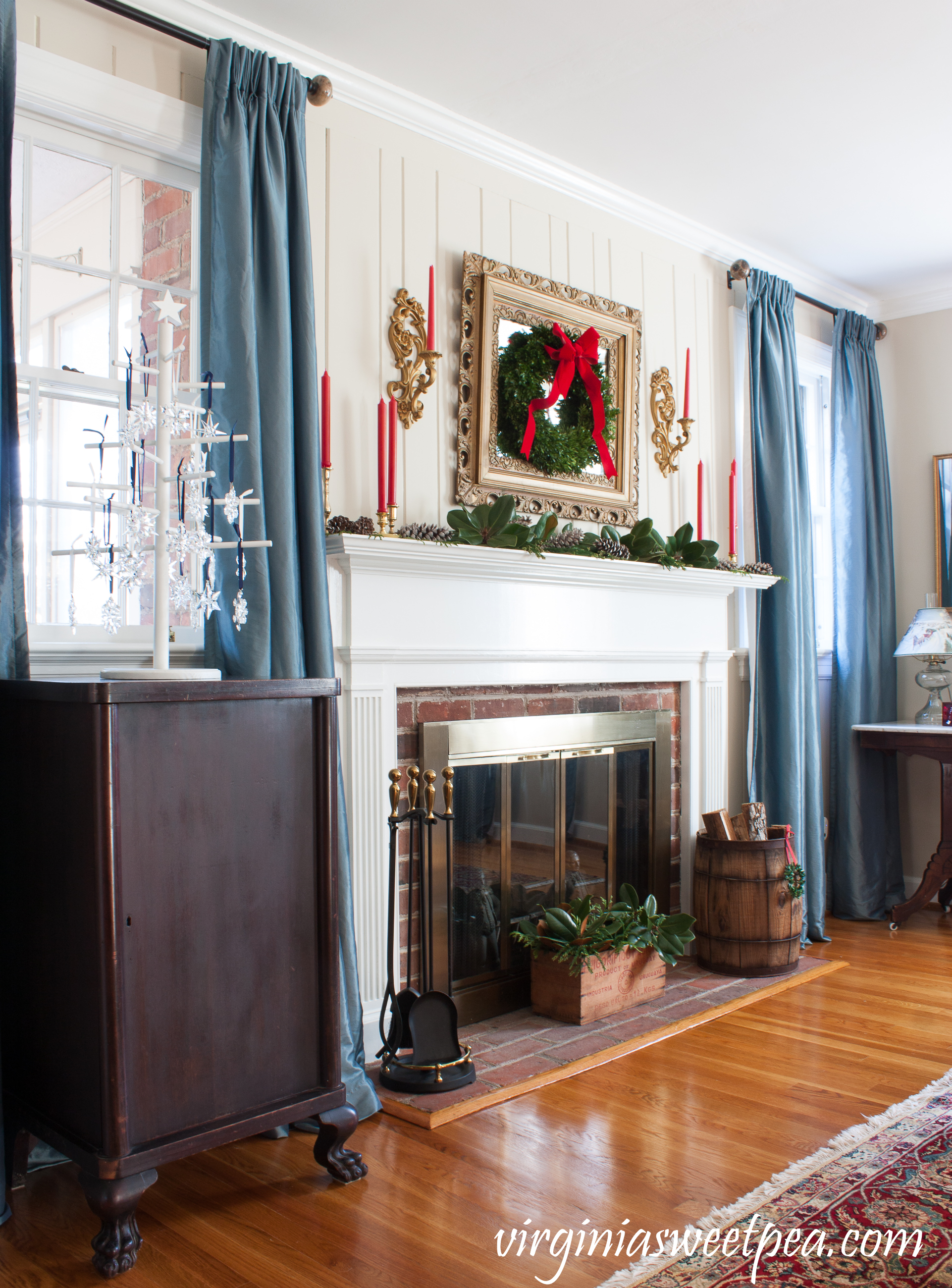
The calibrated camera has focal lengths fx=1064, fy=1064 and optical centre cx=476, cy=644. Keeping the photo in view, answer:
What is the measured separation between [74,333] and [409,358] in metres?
0.91

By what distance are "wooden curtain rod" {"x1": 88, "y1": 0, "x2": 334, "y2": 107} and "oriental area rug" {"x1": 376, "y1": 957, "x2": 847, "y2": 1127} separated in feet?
8.08

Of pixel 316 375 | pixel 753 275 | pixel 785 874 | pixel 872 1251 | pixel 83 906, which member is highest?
pixel 753 275

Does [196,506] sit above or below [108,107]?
below

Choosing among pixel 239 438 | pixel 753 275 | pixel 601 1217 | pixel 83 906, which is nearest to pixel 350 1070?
pixel 601 1217

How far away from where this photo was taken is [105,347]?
98.2 inches

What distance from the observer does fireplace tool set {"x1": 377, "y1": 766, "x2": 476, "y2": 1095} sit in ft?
8.36

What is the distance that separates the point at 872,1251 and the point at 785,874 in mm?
1733

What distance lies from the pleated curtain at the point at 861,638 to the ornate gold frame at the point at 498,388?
1.37 m

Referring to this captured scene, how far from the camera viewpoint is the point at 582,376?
11.3ft

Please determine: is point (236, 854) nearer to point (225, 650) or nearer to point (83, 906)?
point (83, 906)

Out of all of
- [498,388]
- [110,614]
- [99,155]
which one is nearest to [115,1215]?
[110,614]

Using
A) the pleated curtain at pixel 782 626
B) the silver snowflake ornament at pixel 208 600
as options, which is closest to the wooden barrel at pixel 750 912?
the pleated curtain at pixel 782 626
